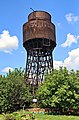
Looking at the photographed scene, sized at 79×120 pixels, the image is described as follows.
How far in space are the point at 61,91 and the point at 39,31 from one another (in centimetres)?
2221

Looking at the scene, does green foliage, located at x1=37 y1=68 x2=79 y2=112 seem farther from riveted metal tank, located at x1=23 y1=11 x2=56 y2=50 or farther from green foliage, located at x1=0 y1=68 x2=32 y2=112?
riveted metal tank, located at x1=23 y1=11 x2=56 y2=50

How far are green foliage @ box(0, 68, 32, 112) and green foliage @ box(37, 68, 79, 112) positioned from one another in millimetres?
4920

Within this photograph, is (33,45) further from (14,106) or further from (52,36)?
(14,106)

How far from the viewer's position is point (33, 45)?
55.4 meters

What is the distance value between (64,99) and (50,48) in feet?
70.7

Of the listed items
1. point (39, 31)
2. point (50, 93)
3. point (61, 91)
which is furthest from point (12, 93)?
point (39, 31)

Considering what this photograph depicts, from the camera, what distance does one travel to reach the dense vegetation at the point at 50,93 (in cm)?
3731

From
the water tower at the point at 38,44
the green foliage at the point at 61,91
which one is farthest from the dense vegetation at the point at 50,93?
the water tower at the point at 38,44

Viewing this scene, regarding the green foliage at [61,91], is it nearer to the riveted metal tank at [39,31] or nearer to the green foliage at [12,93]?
the green foliage at [12,93]

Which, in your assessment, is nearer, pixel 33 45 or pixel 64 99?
pixel 64 99

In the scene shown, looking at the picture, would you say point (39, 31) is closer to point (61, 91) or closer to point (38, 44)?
point (38, 44)

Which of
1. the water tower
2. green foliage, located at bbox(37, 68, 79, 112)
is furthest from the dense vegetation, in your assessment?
the water tower

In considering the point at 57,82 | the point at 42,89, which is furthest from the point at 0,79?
the point at 57,82

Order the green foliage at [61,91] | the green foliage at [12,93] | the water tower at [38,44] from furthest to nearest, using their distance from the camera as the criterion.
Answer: the water tower at [38,44], the green foliage at [12,93], the green foliage at [61,91]
